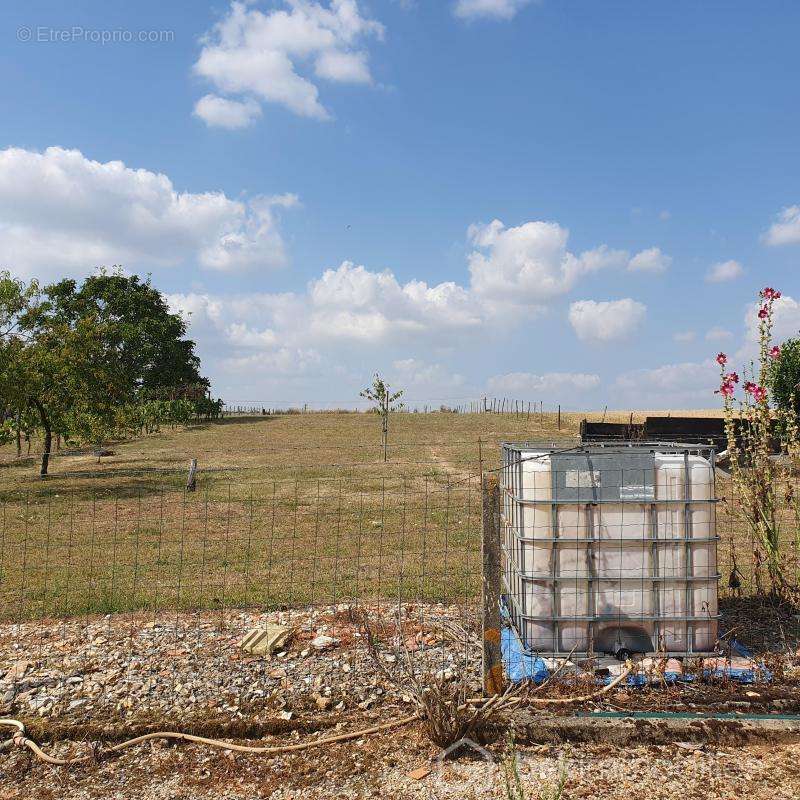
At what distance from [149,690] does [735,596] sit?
5.48 meters

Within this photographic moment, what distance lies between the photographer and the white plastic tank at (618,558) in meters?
4.95

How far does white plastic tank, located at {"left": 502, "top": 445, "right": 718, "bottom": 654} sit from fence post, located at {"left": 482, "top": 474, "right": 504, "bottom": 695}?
0.38m

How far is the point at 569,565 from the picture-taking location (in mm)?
4965

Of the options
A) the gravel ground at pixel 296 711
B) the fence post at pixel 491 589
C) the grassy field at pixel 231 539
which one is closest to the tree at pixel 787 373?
the grassy field at pixel 231 539

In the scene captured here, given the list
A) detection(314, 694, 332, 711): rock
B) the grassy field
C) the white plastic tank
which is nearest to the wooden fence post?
the grassy field

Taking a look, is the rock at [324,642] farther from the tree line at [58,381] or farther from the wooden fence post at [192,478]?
the tree line at [58,381]

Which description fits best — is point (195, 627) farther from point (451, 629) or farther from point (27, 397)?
point (27, 397)

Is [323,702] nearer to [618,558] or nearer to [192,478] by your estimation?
[618,558]

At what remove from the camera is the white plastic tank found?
4945 mm

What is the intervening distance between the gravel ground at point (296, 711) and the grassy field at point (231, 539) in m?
0.87

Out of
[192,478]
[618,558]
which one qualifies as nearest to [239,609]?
[618,558]

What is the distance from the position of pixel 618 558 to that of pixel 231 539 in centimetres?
800

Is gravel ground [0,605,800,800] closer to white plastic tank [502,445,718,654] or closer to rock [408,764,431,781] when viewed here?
rock [408,764,431,781]

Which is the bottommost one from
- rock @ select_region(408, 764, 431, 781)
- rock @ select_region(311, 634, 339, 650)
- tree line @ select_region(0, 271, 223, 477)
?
rock @ select_region(408, 764, 431, 781)
